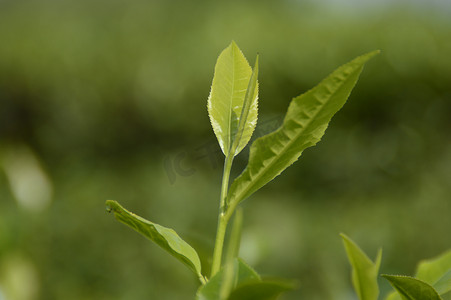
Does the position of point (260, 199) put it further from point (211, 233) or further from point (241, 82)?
point (241, 82)

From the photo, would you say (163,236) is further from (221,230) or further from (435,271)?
(435,271)

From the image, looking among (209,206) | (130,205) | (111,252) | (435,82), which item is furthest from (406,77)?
(111,252)

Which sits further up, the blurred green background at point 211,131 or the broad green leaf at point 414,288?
the broad green leaf at point 414,288

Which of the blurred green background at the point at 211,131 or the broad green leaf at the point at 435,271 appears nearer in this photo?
the broad green leaf at the point at 435,271

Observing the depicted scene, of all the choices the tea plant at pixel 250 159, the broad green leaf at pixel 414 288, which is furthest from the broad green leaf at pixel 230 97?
the broad green leaf at pixel 414 288

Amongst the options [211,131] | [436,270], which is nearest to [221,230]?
[436,270]

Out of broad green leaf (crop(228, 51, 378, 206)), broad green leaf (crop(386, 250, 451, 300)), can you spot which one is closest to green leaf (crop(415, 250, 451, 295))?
broad green leaf (crop(386, 250, 451, 300))

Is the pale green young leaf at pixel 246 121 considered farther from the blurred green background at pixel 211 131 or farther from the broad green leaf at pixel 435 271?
the blurred green background at pixel 211 131
